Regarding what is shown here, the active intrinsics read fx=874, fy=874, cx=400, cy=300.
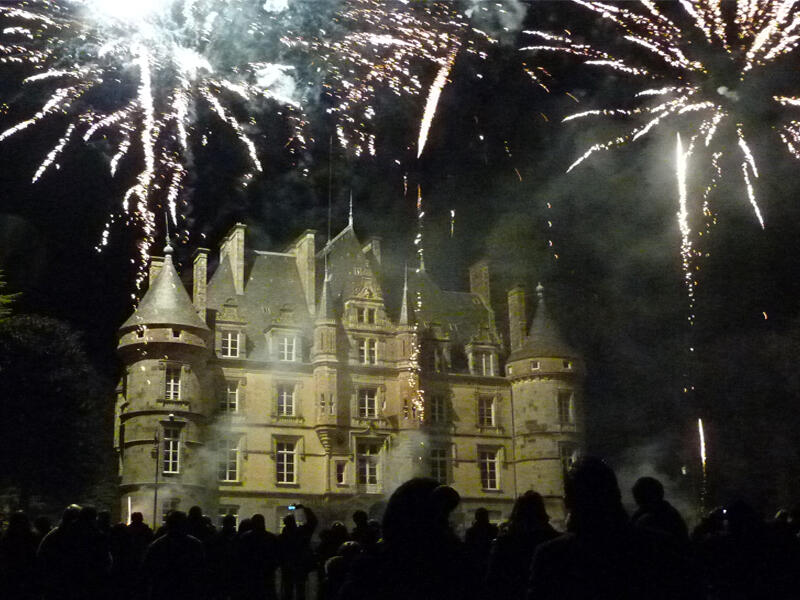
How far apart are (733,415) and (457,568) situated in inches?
1451

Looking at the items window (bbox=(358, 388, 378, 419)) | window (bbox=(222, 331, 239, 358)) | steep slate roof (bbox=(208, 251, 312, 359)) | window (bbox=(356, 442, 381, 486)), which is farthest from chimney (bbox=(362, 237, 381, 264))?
window (bbox=(356, 442, 381, 486))

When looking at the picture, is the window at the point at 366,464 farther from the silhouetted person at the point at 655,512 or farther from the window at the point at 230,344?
the silhouetted person at the point at 655,512

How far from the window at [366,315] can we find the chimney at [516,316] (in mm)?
7504

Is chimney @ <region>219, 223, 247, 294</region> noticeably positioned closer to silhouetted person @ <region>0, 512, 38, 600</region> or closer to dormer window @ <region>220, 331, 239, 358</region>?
dormer window @ <region>220, 331, 239, 358</region>

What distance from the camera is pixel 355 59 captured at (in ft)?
55.9

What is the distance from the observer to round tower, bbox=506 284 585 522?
40344 mm

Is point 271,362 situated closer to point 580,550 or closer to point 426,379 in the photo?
point 426,379

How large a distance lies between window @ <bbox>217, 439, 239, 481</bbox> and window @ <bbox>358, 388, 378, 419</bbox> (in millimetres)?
5743

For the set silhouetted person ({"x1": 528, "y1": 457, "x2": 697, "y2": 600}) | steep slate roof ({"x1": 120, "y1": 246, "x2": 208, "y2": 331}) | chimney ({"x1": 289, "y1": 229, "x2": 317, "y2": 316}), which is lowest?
silhouetted person ({"x1": 528, "y1": 457, "x2": 697, "y2": 600})

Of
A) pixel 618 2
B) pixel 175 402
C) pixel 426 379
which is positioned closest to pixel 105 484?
pixel 175 402

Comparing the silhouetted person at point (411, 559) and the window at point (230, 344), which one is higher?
the window at point (230, 344)

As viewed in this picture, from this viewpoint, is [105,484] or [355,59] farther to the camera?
[105,484]

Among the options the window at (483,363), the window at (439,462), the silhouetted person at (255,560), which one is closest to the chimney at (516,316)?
the window at (483,363)

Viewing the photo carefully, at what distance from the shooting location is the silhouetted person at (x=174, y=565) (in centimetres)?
712
